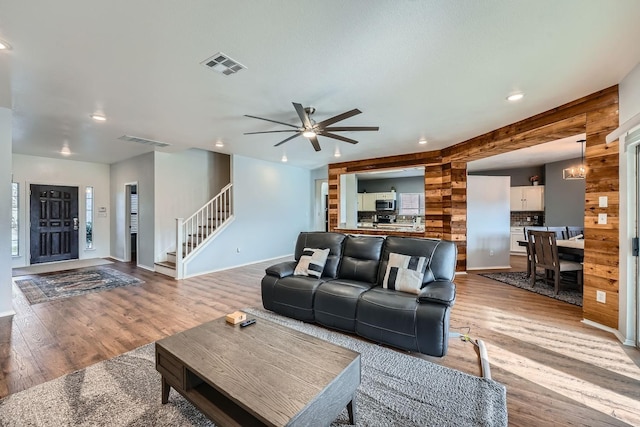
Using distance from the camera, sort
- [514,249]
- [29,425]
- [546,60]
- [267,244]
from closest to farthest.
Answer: [29,425]
[546,60]
[267,244]
[514,249]

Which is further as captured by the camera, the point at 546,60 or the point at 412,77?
the point at 412,77

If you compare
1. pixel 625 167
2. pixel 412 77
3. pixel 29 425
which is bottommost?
pixel 29 425

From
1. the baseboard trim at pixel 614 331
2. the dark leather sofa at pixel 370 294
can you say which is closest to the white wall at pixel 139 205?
the dark leather sofa at pixel 370 294

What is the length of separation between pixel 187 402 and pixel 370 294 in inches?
70.0

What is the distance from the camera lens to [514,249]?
26.6ft

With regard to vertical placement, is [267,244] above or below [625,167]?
below

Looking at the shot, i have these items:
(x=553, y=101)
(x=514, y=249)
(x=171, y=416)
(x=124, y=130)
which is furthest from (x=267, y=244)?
(x=514, y=249)

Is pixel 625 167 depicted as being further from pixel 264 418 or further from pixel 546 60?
pixel 264 418

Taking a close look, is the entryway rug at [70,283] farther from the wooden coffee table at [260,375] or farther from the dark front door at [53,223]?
the wooden coffee table at [260,375]

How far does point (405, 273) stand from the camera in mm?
2975

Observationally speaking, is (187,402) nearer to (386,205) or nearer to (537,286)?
(537,286)

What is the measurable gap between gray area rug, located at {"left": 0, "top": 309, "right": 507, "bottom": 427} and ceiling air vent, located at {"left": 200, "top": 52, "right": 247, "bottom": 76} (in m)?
2.69

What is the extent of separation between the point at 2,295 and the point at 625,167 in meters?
7.37

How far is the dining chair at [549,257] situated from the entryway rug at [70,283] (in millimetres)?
7062
